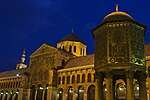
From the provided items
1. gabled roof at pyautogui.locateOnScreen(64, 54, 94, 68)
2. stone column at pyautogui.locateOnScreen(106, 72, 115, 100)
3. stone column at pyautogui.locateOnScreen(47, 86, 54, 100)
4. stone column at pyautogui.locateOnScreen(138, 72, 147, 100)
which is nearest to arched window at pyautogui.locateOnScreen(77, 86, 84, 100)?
gabled roof at pyautogui.locateOnScreen(64, 54, 94, 68)

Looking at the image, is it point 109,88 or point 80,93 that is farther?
point 80,93

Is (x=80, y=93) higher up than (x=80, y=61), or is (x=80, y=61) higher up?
(x=80, y=61)

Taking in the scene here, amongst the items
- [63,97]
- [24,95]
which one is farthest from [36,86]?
[63,97]

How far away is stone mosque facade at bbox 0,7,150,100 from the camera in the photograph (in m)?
17.7

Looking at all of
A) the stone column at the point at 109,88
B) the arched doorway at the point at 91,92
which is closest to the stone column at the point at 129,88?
the stone column at the point at 109,88

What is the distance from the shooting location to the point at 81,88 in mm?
40906

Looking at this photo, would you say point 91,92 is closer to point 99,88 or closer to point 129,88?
point 99,88

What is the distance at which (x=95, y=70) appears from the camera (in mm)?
19047

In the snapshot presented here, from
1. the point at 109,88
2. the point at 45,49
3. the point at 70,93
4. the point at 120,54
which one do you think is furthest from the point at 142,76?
the point at 45,49

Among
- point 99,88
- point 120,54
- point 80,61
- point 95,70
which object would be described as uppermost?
point 80,61

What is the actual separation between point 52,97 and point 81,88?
663 centimetres

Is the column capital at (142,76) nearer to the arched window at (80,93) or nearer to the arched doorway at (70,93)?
the arched window at (80,93)

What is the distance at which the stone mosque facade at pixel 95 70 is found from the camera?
1773cm

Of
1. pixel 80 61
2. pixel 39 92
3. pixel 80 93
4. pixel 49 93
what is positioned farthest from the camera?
pixel 39 92
